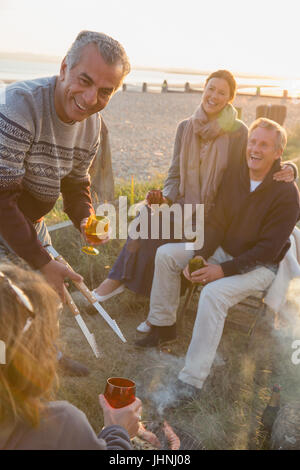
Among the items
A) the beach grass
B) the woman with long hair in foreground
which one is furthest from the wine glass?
the woman with long hair in foreground

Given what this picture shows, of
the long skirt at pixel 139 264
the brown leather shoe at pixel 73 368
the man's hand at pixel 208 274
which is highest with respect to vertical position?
the man's hand at pixel 208 274

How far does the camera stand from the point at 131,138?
1523 cm

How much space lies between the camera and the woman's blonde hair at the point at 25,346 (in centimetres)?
129

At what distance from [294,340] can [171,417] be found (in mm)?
1484

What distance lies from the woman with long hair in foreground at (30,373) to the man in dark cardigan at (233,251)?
6.44 feet

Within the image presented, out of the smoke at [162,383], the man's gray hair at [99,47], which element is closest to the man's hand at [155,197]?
the smoke at [162,383]

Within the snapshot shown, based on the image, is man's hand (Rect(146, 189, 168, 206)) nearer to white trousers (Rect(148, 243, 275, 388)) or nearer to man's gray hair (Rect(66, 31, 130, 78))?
white trousers (Rect(148, 243, 275, 388))

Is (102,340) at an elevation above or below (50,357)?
below

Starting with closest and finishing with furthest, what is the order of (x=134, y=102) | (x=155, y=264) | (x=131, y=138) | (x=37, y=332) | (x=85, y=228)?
(x=37, y=332) → (x=85, y=228) → (x=155, y=264) → (x=131, y=138) → (x=134, y=102)

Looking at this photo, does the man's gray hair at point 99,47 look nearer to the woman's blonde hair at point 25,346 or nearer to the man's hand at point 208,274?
the woman's blonde hair at point 25,346

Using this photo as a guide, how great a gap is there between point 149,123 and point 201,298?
15644mm

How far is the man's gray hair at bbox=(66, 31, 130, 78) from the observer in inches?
85.5

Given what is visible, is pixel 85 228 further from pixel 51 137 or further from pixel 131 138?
pixel 131 138
